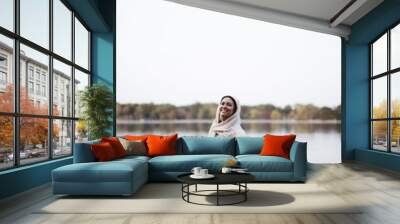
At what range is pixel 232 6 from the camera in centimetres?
929

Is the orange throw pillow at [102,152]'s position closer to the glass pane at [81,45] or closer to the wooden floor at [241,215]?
the wooden floor at [241,215]

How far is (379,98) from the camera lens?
9.18 meters

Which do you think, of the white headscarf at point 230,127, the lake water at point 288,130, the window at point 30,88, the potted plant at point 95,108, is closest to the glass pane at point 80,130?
the potted plant at point 95,108

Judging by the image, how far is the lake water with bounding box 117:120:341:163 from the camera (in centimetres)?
1002

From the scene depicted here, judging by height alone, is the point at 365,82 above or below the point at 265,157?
above

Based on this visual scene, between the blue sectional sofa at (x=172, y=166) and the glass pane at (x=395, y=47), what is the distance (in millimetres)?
3563

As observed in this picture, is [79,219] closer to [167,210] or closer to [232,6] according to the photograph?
[167,210]

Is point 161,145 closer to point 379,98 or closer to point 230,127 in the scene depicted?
point 230,127

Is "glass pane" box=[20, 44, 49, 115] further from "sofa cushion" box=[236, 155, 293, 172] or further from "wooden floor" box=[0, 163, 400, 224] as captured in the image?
"sofa cushion" box=[236, 155, 293, 172]

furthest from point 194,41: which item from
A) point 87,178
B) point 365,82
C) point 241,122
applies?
point 87,178

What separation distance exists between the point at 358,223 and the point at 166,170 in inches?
124

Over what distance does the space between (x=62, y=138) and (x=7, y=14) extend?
8.88 ft

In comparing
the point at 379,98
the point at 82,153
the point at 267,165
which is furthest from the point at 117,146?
the point at 379,98

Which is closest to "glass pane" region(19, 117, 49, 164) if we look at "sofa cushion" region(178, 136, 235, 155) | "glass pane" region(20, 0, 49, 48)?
"glass pane" region(20, 0, 49, 48)
